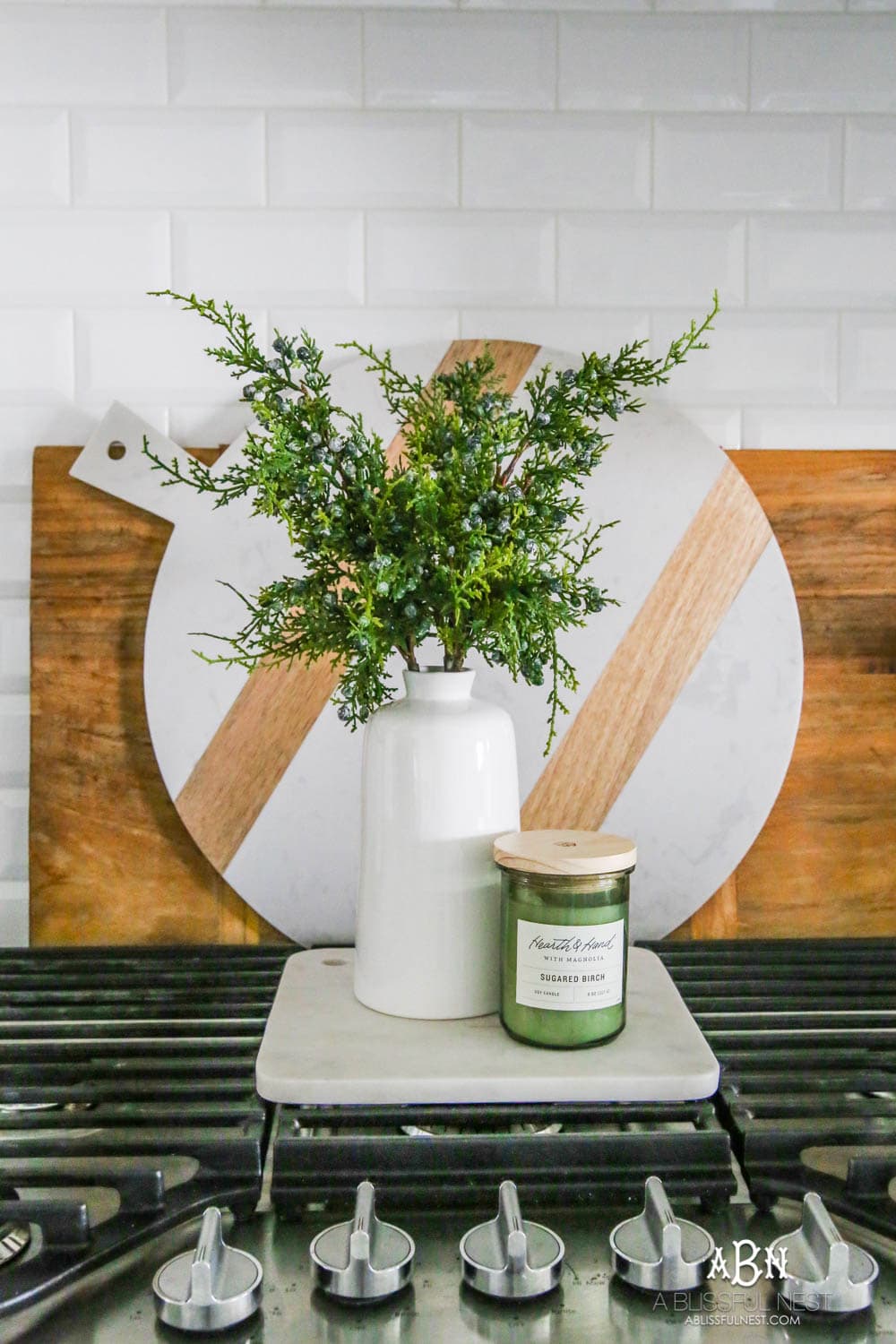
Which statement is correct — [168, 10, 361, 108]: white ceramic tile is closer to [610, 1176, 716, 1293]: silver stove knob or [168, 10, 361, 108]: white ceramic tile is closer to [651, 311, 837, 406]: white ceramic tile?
[651, 311, 837, 406]: white ceramic tile

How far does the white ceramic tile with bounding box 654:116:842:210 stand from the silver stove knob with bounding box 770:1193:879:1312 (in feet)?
3.09

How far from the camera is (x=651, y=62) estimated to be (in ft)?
3.76

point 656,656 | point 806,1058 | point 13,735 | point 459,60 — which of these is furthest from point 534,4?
point 806,1058

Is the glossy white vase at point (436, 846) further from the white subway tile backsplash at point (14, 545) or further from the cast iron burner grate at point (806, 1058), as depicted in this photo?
the white subway tile backsplash at point (14, 545)

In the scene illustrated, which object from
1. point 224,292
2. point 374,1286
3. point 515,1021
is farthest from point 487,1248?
point 224,292

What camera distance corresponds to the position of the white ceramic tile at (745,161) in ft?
3.80

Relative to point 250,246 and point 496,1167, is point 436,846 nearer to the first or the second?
point 496,1167

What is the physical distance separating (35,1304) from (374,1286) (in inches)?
7.4

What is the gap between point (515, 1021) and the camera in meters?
0.82

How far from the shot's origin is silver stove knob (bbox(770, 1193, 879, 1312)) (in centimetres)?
62

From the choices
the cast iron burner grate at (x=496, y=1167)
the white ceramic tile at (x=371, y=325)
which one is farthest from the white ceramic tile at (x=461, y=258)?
the cast iron burner grate at (x=496, y=1167)

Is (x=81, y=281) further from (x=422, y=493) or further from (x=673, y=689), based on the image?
(x=673, y=689)

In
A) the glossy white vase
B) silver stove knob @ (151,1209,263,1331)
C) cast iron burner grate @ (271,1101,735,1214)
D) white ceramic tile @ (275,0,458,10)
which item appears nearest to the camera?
silver stove knob @ (151,1209,263,1331)

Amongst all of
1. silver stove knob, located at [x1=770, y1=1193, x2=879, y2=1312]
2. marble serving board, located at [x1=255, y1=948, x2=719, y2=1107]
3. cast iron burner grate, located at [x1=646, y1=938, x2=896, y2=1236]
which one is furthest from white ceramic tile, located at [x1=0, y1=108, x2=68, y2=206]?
silver stove knob, located at [x1=770, y1=1193, x2=879, y2=1312]
